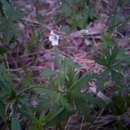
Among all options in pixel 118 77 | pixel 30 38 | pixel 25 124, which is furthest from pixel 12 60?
pixel 118 77

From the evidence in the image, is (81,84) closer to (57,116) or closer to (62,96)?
(62,96)

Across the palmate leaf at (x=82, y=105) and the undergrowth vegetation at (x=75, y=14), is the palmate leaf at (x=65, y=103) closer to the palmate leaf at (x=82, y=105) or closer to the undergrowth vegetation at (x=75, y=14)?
the palmate leaf at (x=82, y=105)

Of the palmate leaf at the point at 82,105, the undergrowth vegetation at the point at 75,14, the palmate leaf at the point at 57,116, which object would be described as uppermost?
the undergrowth vegetation at the point at 75,14

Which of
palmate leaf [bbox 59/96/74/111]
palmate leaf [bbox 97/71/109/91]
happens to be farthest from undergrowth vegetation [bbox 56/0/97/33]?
palmate leaf [bbox 59/96/74/111]

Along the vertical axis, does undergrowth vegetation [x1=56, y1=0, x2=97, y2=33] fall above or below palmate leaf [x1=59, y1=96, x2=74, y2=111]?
above

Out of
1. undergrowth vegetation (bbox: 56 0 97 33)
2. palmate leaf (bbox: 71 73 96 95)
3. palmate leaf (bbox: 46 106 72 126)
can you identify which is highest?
undergrowth vegetation (bbox: 56 0 97 33)

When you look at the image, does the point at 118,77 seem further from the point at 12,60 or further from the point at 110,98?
the point at 12,60

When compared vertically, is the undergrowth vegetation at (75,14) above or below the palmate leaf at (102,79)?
above

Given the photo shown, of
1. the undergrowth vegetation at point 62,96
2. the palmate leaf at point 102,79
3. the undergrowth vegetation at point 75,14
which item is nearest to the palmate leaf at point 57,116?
the undergrowth vegetation at point 62,96

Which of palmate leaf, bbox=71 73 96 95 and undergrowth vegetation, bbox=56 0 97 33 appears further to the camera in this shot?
undergrowth vegetation, bbox=56 0 97 33

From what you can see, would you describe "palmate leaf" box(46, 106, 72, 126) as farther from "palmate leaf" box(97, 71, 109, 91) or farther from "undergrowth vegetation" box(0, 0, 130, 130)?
"palmate leaf" box(97, 71, 109, 91)

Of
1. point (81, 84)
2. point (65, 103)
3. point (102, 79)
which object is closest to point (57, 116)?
point (65, 103)
